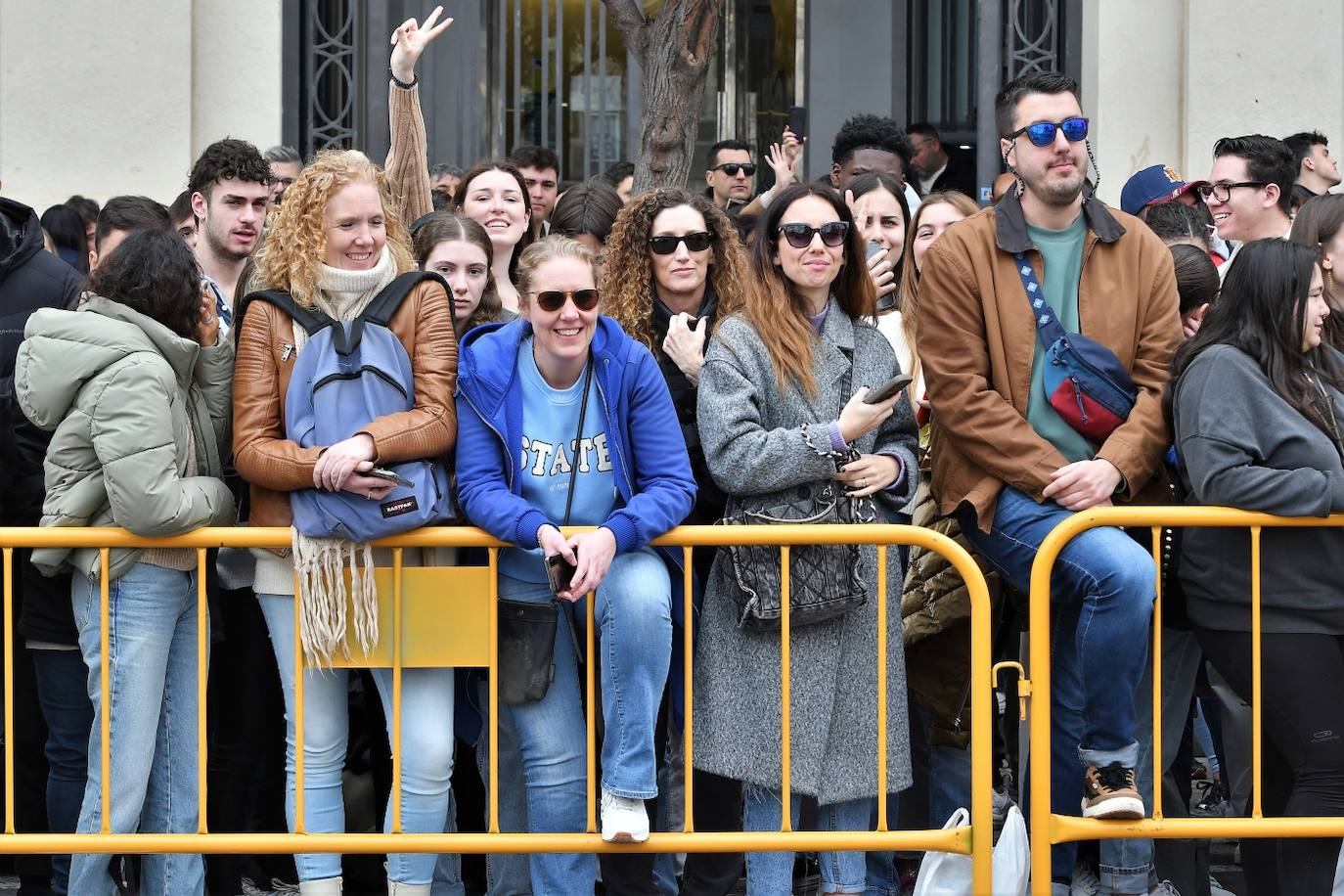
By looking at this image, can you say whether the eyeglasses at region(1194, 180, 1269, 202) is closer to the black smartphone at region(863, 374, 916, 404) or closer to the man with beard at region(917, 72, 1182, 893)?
the man with beard at region(917, 72, 1182, 893)

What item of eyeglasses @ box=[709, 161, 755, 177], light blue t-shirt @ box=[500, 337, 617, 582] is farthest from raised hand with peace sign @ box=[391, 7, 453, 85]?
eyeglasses @ box=[709, 161, 755, 177]

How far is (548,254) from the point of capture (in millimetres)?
4969

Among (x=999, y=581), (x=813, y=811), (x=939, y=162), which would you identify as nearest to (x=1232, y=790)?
(x=999, y=581)

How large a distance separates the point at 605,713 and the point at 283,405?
1305mm

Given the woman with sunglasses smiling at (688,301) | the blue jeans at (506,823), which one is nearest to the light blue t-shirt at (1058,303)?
the woman with sunglasses smiling at (688,301)

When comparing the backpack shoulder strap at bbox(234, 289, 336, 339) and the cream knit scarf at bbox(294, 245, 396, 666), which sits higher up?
the backpack shoulder strap at bbox(234, 289, 336, 339)

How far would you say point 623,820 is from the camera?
475 centimetres

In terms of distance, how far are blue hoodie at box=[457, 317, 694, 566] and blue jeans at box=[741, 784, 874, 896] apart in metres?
0.91

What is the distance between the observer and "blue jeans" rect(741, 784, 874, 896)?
16.4 feet

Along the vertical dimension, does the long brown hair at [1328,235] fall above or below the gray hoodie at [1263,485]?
above

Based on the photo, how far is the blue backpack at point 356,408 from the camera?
4.78m

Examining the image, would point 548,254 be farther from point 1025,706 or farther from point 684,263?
point 1025,706

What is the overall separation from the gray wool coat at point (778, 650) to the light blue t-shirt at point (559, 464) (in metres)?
0.34

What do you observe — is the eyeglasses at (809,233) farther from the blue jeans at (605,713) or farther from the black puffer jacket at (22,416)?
the black puffer jacket at (22,416)
